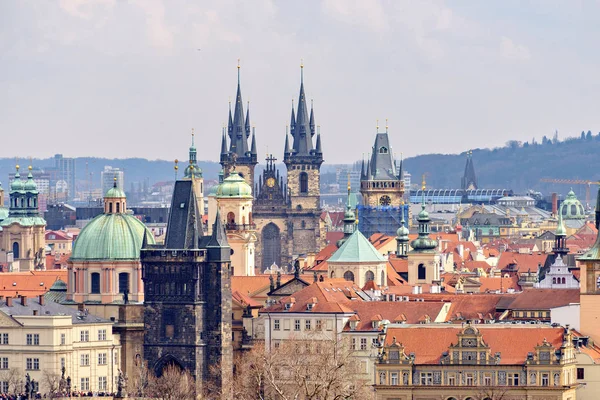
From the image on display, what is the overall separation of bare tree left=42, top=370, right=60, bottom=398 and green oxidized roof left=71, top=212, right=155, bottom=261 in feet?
47.7

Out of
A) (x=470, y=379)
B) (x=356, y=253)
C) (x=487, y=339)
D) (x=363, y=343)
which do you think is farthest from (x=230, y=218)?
(x=470, y=379)

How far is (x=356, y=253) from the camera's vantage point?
15575cm

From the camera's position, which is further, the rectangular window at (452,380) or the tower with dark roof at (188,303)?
the tower with dark roof at (188,303)

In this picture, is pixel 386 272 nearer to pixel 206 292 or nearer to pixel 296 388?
pixel 206 292

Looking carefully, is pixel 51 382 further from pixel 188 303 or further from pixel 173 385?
pixel 188 303

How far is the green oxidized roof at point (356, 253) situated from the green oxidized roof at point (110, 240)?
2086 cm

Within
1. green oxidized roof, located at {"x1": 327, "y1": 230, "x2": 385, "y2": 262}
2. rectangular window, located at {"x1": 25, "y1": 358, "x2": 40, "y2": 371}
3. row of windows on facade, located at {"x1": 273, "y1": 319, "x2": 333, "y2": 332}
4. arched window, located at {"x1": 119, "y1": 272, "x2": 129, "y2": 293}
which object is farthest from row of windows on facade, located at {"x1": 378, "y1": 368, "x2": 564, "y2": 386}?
green oxidized roof, located at {"x1": 327, "y1": 230, "x2": 385, "y2": 262}

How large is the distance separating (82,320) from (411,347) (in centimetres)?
→ 2263

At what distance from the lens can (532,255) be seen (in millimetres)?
197625

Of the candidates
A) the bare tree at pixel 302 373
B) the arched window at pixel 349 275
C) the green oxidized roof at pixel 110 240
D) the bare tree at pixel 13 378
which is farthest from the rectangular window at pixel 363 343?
the arched window at pixel 349 275

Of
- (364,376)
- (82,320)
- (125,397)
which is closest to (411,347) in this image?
(364,376)

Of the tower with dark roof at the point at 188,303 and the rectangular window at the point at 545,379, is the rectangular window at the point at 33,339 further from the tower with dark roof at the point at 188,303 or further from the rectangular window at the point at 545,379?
the rectangular window at the point at 545,379

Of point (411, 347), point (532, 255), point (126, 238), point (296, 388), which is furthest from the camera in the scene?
point (532, 255)

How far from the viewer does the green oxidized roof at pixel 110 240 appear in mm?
136000
